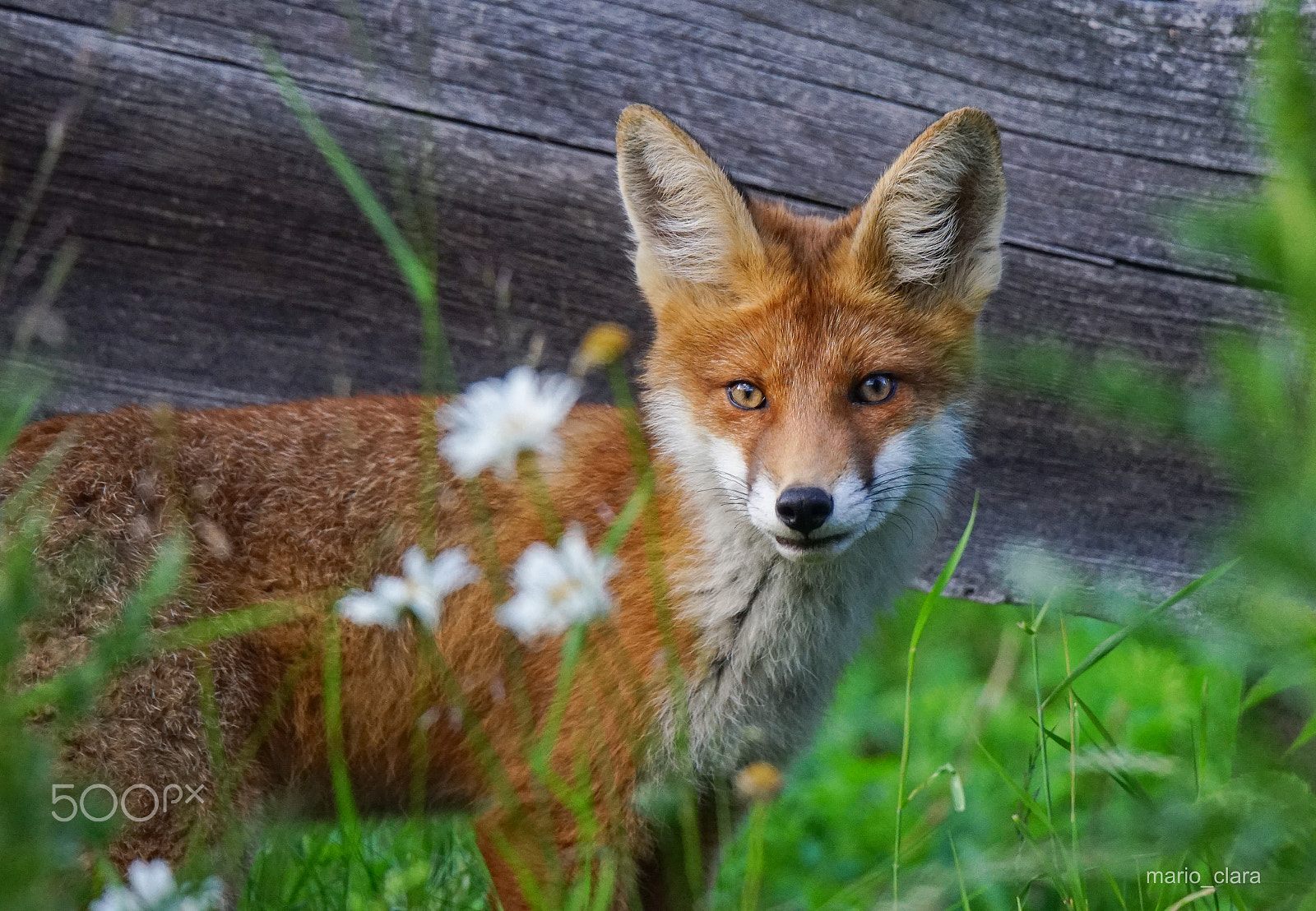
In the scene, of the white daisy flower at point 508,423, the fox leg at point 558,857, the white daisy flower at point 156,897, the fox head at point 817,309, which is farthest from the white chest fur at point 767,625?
the white daisy flower at point 156,897

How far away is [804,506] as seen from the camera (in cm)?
268

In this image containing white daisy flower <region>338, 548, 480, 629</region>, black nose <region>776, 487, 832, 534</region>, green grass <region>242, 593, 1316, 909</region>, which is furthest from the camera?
black nose <region>776, 487, 832, 534</region>

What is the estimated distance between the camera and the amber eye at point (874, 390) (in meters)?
3.17

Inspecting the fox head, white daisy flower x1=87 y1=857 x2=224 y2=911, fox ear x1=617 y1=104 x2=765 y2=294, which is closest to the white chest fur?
the fox head

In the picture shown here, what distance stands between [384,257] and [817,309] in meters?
1.50

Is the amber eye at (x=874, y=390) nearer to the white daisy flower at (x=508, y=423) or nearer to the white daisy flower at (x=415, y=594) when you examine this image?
the white daisy flower at (x=508, y=423)

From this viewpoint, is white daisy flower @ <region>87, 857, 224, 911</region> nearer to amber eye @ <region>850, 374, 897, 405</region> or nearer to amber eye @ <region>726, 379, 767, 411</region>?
amber eye @ <region>726, 379, 767, 411</region>

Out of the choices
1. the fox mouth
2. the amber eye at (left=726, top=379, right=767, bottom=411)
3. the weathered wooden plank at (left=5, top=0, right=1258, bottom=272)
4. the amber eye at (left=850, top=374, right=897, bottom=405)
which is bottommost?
the fox mouth

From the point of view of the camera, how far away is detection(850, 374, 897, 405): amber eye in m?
3.17

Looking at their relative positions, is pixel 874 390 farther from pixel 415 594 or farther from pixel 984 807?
pixel 415 594

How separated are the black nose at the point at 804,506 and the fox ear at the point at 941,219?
92 cm

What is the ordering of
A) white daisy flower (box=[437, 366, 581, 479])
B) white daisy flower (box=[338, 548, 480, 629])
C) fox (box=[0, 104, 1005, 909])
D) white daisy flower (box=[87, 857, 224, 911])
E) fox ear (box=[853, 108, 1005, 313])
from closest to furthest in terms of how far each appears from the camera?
1. white daisy flower (box=[87, 857, 224, 911])
2. white daisy flower (box=[338, 548, 480, 629])
3. white daisy flower (box=[437, 366, 581, 479])
4. fox (box=[0, 104, 1005, 909])
5. fox ear (box=[853, 108, 1005, 313])

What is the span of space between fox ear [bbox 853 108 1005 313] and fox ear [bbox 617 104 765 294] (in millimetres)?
367

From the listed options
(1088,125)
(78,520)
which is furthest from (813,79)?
(78,520)
